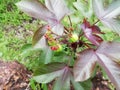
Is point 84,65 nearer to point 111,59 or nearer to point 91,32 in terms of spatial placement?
point 111,59

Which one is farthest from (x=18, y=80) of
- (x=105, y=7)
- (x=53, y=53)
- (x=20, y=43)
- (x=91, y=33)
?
→ (x=105, y=7)

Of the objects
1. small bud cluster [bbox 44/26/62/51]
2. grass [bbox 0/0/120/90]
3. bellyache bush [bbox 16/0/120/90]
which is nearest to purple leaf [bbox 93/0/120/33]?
bellyache bush [bbox 16/0/120/90]

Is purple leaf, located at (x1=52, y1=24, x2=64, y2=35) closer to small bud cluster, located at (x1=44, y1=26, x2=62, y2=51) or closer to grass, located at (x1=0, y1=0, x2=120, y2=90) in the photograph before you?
small bud cluster, located at (x1=44, y1=26, x2=62, y2=51)

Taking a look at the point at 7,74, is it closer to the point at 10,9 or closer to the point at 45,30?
the point at 45,30

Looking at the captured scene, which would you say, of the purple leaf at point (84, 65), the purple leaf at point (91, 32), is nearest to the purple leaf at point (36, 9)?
the purple leaf at point (91, 32)

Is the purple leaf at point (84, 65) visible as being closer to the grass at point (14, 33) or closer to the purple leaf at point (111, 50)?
the purple leaf at point (111, 50)

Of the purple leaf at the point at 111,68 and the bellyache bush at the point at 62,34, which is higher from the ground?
the bellyache bush at the point at 62,34
